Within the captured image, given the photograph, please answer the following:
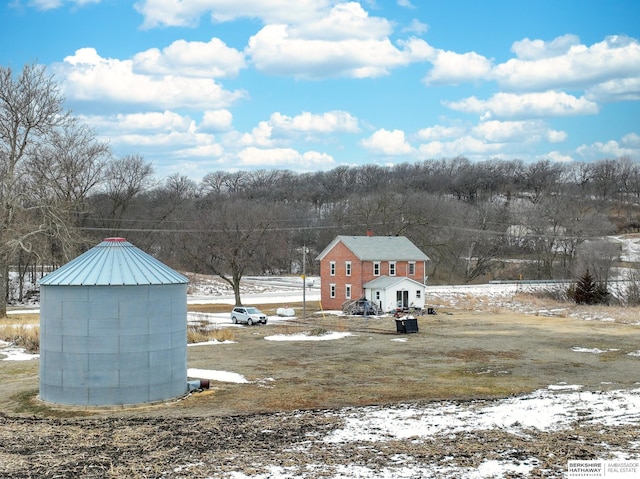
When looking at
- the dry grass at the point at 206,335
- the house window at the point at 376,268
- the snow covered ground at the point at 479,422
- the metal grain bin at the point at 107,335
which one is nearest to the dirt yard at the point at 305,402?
the snow covered ground at the point at 479,422

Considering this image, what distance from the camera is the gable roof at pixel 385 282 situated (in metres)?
62.4

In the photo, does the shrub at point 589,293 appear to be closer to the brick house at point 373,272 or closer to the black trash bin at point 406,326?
the brick house at point 373,272

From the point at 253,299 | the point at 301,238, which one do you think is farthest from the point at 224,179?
the point at 253,299

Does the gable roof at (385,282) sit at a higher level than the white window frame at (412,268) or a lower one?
lower

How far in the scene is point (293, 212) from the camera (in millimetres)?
137250

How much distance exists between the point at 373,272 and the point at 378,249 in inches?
103

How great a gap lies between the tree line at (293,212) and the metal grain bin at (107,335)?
29.0m

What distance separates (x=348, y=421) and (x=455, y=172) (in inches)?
5778

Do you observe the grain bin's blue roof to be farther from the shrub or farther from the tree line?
the shrub

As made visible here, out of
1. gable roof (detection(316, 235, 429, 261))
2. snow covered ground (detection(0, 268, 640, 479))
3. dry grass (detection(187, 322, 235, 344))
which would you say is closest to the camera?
snow covered ground (detection(0, 268, 640, 479))

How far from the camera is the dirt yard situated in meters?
15.2

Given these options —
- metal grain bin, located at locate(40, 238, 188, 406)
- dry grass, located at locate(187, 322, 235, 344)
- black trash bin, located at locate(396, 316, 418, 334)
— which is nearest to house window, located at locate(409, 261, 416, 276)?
black trash bin, located at locate(396, 316, 418, 334)

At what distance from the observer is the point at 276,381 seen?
27062 millimetres

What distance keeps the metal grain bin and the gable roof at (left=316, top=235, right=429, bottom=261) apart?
142 feet
